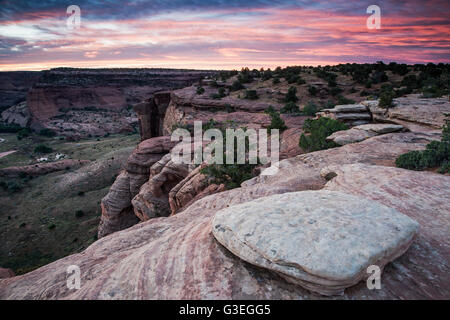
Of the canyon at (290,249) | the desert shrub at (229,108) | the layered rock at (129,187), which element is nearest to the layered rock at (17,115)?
the layered rock at (129,187)

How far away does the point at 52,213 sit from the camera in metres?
20.6

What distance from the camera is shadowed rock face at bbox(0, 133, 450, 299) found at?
2.89 metres

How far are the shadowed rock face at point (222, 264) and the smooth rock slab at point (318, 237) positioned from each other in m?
0.22

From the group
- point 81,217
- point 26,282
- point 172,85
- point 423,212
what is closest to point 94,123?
point 172,85

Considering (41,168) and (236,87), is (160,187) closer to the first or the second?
(236,87)

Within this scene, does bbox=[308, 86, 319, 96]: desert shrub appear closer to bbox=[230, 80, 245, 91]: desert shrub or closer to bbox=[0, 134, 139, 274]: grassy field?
bbox=[230, 80, 245, 91]: desert shrub

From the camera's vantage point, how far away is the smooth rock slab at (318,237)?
8.69 ft

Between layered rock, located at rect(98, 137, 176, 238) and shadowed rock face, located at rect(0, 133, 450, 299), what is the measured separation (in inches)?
436

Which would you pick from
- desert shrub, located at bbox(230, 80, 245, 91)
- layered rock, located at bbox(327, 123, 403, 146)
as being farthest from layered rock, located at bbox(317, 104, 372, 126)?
desert shrub, located at bbox(230, 80, 245, 91)

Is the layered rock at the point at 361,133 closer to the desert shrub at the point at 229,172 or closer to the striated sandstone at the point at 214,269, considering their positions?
the desert shrub at the point at 229,172
